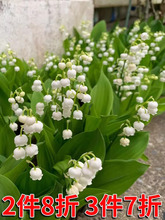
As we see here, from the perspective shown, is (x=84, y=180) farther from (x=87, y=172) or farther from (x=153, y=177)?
(x=153, y=177)

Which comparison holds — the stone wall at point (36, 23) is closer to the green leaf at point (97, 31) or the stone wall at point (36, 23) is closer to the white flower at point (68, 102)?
the green leaf at point (97, 31)

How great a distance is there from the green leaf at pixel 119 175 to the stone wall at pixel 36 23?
1566mm

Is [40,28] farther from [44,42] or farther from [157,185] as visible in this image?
[157,185]

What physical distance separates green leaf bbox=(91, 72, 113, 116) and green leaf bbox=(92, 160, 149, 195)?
0.45m

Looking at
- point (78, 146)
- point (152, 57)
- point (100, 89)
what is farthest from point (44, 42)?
point (78, 146)

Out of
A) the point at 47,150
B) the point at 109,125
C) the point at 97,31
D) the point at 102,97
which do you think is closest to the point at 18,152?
the point at 47,150

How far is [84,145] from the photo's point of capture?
139cm

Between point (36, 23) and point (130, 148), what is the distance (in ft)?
6.19

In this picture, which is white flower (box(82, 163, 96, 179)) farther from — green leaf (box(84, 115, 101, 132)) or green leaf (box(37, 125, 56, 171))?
green leaf (box(84, 115, 101, 132))

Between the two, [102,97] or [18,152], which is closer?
[18,152]

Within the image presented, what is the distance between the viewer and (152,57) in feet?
8.76

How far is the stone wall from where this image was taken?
7.87 ft

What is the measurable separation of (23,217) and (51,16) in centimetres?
255

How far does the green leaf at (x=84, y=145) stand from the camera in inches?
52.7
